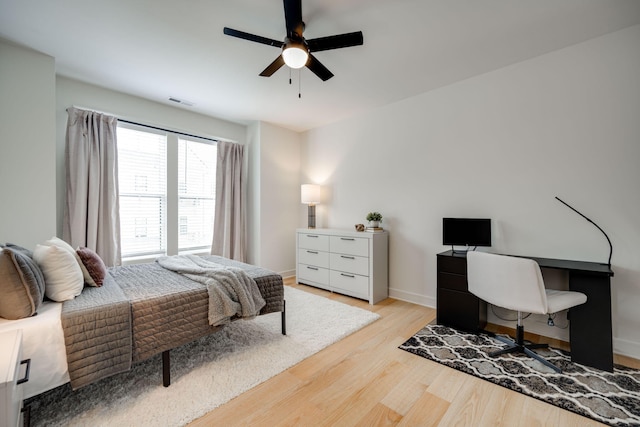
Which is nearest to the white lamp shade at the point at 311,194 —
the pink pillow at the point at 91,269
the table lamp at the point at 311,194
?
the table lamp at the point at 311,194

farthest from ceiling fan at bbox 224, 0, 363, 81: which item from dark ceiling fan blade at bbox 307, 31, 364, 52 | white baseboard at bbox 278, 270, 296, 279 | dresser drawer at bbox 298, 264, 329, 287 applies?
white baseboard at bbox 278, 270, 296, 279

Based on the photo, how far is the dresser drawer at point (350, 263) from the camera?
137 inches

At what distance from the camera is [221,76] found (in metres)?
2.93

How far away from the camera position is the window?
349 cm

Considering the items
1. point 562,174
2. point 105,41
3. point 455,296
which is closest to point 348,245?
point 455,296

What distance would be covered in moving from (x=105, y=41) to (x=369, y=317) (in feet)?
11.9

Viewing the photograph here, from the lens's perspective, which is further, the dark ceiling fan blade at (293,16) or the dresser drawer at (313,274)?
the dresser drawer at (313,274)

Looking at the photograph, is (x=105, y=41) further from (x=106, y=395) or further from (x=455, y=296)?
(x=455, y=296)

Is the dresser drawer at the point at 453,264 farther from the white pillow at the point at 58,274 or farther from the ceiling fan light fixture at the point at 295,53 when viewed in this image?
the white pillow at the point at 58,274

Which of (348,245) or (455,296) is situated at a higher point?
(348,245)

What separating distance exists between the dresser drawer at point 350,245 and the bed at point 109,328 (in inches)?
74.1

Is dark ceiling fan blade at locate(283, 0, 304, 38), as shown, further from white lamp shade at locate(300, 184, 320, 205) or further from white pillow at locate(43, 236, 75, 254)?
white lamp shade at locate(300, 184, 320, 205)

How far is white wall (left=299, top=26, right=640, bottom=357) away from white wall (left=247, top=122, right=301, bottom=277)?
4.58ft

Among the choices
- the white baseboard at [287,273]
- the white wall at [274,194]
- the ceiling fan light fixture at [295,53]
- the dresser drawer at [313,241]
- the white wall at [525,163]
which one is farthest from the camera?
the white baseboard at [287,273]
